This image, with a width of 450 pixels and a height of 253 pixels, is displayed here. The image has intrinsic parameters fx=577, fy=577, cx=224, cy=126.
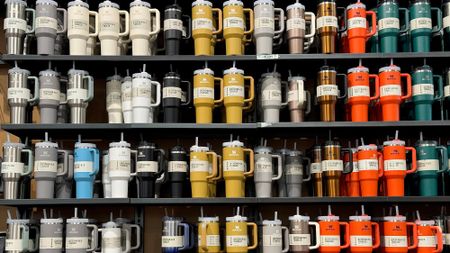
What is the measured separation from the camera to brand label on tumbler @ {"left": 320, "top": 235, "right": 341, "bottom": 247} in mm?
2681

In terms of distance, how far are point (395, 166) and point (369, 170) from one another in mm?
125

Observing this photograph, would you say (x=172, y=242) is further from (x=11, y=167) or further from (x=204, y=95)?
(x=11, y=167)

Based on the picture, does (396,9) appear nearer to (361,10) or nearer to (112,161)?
(361,10)

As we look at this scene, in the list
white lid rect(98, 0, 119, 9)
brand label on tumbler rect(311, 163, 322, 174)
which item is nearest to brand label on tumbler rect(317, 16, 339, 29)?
brand label on tumbler rect(311, 163, 322, 174)

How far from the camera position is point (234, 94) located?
2.81 m

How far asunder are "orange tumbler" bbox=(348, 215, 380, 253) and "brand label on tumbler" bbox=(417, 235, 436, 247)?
0.19m

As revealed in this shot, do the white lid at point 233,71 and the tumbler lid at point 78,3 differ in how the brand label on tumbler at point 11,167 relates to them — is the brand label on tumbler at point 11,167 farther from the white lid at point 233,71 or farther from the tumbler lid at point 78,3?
the white lid at point 233,71

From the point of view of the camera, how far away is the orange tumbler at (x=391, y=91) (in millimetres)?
2807

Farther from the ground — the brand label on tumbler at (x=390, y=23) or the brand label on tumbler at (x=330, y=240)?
the brand label on tumbler at (x=390, y=23)

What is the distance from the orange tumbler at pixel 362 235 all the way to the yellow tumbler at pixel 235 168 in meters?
0.54

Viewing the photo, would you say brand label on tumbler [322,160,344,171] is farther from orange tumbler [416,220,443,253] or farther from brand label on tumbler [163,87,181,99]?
brand label on tumbler [163,87,181,99]

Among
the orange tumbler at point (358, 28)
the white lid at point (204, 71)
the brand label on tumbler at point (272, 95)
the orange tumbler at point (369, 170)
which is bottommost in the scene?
the orange tumbler at point (369, 170)

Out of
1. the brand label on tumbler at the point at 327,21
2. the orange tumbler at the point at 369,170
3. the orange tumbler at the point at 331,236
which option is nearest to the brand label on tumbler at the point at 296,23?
the brand label on tumbler at the point at 327,21

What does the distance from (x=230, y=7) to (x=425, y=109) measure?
42.9 inches
